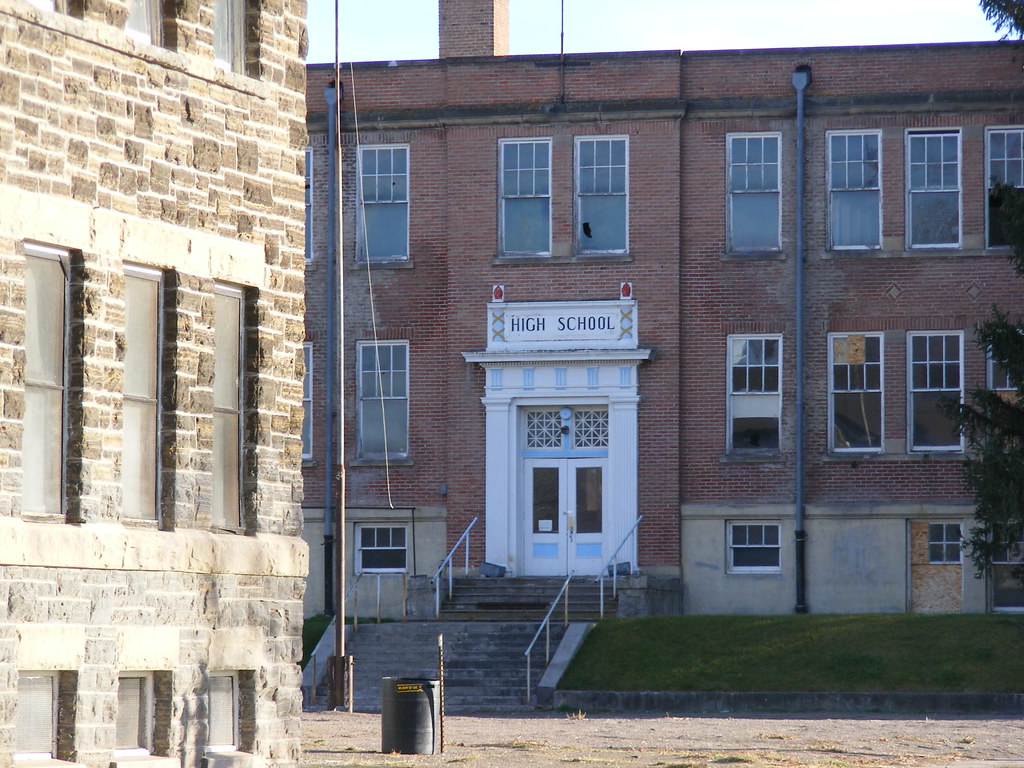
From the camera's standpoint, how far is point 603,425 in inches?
1236

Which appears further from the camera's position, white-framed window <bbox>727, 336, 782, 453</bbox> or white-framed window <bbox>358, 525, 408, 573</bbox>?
white-framed window <bbox>358, 525, 408, 573</bbox>

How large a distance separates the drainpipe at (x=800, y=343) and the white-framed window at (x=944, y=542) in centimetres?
218

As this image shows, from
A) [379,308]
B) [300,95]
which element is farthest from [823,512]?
[300,95]

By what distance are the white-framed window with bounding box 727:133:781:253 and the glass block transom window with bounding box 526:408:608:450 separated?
12.6 feet

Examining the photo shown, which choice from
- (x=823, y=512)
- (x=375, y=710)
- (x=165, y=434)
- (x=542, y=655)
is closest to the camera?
(x=165, y=434)

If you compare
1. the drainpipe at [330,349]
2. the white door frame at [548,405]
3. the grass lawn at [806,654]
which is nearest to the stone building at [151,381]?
the grass lawn at [806,654]

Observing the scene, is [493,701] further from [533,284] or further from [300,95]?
A: [300,95]

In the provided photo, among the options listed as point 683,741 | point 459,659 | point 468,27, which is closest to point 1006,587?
point 459,659

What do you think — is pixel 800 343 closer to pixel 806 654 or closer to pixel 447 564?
pixel 806 654

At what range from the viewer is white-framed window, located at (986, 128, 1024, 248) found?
3097 centimetres

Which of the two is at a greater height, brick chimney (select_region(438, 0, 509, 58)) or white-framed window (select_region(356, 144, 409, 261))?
brick chimney (select_region(438, 0, 509, 58))

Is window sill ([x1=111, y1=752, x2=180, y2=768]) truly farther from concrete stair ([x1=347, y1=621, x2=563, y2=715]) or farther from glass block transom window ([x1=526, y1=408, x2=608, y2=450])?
glass block transom window ([x1=526, y1=408, x2=608, y2=450])

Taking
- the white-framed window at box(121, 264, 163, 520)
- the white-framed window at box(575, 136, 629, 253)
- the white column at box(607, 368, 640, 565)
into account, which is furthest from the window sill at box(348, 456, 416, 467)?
the white-framed window at box(121, 264, 163, 520)

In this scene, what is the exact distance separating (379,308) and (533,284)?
287 centimetres
